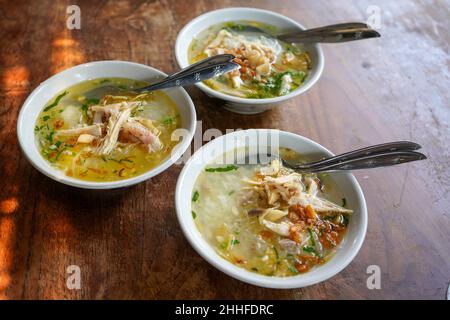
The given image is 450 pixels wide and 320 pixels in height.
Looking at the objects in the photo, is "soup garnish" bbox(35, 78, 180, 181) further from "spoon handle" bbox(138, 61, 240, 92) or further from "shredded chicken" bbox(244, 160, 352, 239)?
"shredded chicken" bbox(244, 160, 352, 239)

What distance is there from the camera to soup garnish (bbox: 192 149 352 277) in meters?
1.43

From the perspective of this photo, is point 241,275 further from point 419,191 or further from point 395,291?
point 419,191

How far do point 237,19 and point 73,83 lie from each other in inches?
39.4

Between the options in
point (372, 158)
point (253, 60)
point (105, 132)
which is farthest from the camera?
point (253, 60)

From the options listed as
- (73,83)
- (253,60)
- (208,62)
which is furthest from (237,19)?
(73,83)

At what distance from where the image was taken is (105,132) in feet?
5.74

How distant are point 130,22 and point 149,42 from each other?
0.75 ft

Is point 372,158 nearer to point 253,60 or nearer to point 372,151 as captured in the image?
point 372,151

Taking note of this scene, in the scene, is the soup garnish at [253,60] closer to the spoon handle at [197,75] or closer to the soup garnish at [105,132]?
the spoon handle at [197,75]

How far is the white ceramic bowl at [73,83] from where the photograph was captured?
1501 millimetres

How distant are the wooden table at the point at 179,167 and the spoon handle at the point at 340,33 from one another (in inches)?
7.8

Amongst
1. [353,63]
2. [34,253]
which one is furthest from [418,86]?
[34,253]

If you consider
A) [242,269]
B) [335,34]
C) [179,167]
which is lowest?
[179,167]

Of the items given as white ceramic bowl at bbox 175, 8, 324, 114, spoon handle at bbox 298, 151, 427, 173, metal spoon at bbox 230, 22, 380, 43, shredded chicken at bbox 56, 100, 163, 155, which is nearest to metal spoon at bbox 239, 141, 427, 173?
spoon handle at bbox 298, 151, 427, 173
